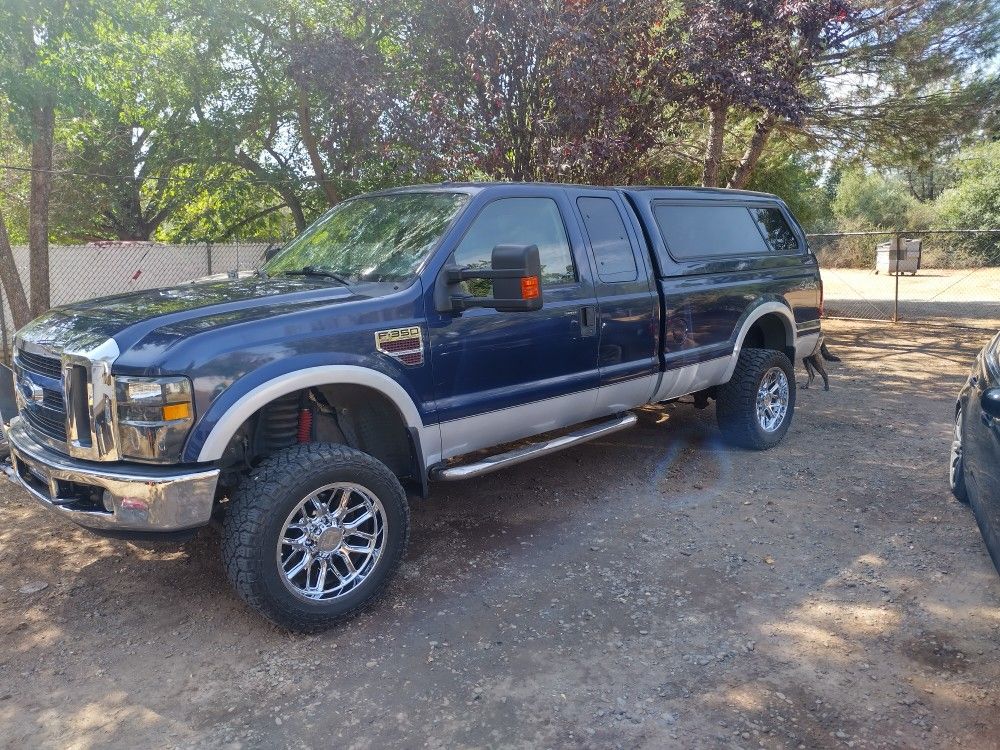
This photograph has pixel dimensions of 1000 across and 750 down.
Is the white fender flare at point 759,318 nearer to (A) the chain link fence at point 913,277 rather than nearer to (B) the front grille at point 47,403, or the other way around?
(B) the front grille at point 47,403

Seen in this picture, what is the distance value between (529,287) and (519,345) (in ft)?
2.37

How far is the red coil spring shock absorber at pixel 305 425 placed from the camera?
3.97 meters

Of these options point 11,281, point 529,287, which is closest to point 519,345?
point 529,287

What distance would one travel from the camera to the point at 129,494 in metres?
3.31

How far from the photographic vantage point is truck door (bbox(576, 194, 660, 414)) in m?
5.06

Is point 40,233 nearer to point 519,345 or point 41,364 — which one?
point 41,364

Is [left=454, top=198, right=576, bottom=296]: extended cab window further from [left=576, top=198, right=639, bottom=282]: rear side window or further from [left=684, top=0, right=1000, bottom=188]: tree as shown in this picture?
[left=684, top=0, right=1000, bottom=188]: tree

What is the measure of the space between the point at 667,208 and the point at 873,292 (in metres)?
16.9

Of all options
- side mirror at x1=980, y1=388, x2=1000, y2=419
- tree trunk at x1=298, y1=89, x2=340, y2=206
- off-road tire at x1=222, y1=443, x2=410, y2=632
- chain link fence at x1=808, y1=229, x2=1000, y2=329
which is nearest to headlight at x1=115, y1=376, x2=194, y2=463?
off-road tire at x1=222, y1=443, x2=410, y2=632

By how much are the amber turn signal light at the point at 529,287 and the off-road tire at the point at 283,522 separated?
1041mm

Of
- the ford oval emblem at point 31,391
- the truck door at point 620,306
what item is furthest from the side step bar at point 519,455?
the ford oval emblem at point 31,391

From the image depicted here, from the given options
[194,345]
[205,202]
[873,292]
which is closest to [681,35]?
[194,345]

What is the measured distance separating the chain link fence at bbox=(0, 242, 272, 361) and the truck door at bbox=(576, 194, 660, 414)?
713 centimetres

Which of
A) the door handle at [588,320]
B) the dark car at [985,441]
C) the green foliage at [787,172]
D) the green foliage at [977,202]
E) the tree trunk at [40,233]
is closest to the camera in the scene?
the dark car at [985,441]
